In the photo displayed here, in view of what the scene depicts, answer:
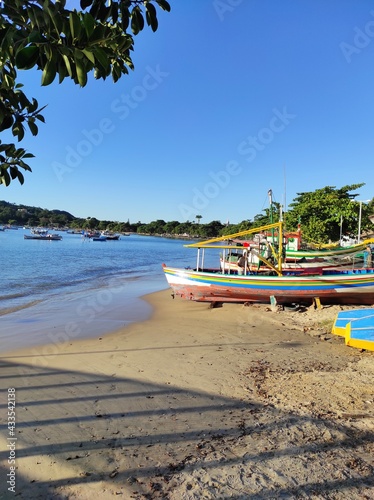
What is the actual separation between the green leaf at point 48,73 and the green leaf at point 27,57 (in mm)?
48

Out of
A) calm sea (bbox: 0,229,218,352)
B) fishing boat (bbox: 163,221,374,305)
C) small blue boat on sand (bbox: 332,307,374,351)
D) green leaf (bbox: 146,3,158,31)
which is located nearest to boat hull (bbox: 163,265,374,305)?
fishing boat (bbox: 163,221,374,305)

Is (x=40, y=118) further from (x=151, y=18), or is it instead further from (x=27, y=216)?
(x=27, y=216)

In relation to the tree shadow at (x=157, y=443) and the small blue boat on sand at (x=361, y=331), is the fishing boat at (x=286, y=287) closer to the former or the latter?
the small blue boat on sand at (x=361, y=331)

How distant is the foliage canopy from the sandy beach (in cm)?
321

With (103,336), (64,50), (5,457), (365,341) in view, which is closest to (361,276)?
(365,341)

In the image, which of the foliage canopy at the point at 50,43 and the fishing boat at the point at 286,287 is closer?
the foliage canopy at the point at 50,43

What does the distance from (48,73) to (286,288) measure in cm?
1293

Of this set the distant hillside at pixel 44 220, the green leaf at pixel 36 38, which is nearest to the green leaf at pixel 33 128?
the green leaf at pixel 36 38

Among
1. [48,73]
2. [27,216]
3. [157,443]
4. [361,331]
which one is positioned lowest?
[157,443]

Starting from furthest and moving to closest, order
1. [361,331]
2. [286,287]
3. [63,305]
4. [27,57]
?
[63,305] → [286,287] → [361,331] → [27,57]

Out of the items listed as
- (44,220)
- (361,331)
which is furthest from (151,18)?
(44,220)

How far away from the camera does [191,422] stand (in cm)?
455

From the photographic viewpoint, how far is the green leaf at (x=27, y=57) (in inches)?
50.9

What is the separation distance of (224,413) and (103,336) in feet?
19.5
